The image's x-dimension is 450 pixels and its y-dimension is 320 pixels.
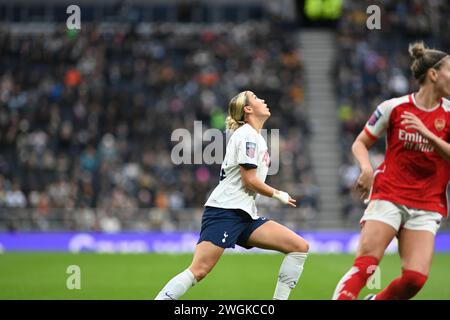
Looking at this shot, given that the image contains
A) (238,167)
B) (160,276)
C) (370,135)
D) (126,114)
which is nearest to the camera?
(370,135)

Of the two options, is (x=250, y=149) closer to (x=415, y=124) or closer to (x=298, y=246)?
(x=298, y=246)

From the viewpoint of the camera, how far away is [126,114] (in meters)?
25.7

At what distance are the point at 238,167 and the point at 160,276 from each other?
6794 millimetres

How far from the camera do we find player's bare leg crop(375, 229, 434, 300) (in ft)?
22.1

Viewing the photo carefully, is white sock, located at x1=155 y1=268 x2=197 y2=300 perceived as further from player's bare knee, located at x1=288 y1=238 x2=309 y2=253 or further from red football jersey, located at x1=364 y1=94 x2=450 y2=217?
red football jersey, located at x1=364 y1=94 x2=450 y2=217

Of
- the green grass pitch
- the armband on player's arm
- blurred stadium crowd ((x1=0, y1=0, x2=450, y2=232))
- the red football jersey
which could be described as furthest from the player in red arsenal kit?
blurred stadium crowd ((x1=0, y1=0, x2=450, y2=232))

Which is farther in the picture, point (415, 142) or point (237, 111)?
point (237, 111)

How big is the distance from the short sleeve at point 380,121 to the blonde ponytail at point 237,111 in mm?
1336

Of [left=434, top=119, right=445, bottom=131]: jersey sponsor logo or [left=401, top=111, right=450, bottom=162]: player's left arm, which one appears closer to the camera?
[left=401, top=111, right=450, bottom=162]: player's left arm

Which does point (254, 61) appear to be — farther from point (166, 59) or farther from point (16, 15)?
point (16, 15)

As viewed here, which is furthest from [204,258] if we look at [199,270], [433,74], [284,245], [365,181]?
[433,74]

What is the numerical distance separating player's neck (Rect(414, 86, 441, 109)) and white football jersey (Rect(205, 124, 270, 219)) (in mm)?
1588
